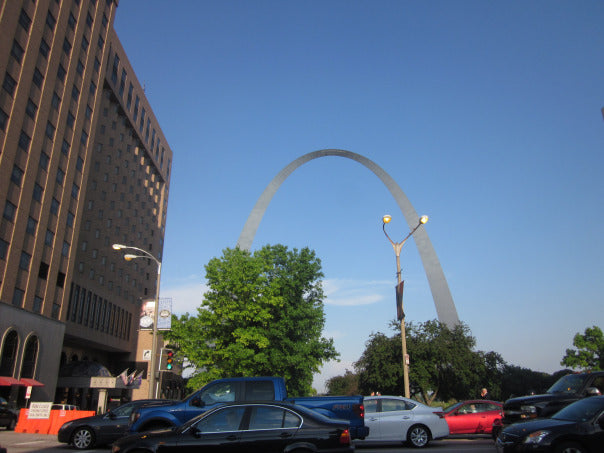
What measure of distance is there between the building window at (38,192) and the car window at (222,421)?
39.1 metres

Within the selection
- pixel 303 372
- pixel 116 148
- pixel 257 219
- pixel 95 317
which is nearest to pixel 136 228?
pixel 116 148

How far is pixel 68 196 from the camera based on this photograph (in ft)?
151

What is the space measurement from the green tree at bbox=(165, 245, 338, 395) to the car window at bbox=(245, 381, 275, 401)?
21.6m

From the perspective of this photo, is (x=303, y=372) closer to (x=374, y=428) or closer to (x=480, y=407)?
(x=480, y=407)

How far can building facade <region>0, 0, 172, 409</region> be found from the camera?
37719 mm

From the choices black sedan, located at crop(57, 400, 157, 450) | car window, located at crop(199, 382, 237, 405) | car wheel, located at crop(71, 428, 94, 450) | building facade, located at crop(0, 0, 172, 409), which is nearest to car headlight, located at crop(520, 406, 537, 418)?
car window, located at crop(199, 382, 237, 405)

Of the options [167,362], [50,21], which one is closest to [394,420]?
[167,362]

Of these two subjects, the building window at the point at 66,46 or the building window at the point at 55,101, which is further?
the building window at the point at 66,46

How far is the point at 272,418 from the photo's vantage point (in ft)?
28.4

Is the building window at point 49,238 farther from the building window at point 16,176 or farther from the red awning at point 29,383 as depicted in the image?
the red awning at point 29,383

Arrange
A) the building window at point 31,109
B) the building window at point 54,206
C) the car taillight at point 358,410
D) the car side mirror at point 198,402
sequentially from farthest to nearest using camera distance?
the building window at point 54,206 → the building window at point 31,109 → the car taillight at point 358,410 → the car side mirror at point 198,402

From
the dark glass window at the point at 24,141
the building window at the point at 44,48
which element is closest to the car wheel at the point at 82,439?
the dark glass window at the point at 24,141

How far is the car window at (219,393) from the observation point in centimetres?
1225

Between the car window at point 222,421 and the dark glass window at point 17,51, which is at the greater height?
the dark glass window at point 17,51
